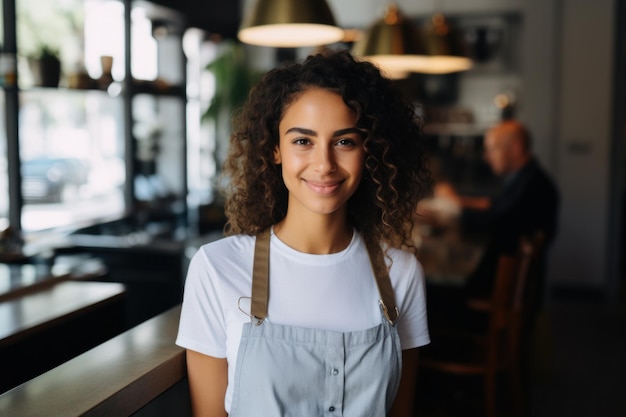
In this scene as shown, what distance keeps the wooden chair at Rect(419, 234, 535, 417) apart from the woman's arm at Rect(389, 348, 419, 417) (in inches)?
54.5

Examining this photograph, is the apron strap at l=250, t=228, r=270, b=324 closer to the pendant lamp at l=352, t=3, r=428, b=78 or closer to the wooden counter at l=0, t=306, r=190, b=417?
the wooden counter at l=0, t=306, r=190, b=417

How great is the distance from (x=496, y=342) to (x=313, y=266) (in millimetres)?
1792

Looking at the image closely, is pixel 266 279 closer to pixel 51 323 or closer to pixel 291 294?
pixel 291 294

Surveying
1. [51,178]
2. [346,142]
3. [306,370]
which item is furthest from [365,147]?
[51,178]

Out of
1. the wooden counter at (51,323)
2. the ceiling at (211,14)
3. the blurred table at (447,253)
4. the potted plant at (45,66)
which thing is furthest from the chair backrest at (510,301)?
the ceiling at (211,14)

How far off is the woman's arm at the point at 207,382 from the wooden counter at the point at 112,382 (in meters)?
0.03

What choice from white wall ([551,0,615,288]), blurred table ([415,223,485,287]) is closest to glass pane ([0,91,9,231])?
blurred table ([415,223,485,287])

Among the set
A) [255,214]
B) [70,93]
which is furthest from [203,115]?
[255,214]

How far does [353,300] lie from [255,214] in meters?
0.34

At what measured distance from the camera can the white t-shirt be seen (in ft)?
5.07

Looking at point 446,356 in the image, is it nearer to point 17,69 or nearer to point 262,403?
point 262,403

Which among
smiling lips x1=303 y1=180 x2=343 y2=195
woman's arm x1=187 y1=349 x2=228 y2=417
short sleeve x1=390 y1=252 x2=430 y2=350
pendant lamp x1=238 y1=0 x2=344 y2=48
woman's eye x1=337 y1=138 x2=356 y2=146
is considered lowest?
woman's arm x1=187 y1=349 x2=228 y2=417

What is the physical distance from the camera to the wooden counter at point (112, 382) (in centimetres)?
125

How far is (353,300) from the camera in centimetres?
163
